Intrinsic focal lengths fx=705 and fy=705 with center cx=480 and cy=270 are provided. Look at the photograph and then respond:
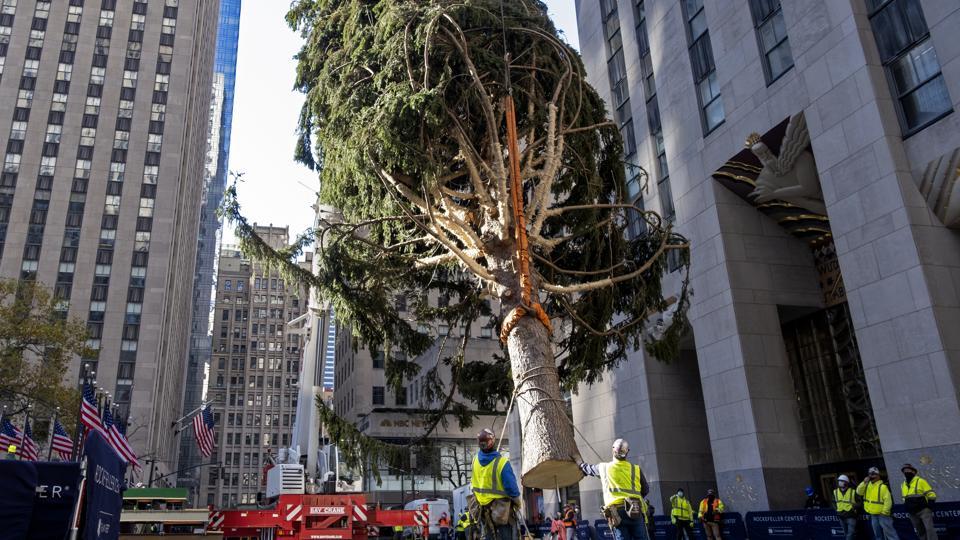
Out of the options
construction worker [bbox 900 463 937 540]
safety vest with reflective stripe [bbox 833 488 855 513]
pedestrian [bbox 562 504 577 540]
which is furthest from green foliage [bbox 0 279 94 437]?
construction worker [bbox 900 463 937 540]

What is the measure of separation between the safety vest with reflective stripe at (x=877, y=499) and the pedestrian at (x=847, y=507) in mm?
466

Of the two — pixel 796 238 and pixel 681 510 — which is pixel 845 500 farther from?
pixel 796 238

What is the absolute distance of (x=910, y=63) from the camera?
18.6 meters

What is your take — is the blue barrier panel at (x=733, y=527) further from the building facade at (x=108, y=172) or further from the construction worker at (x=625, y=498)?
the building facade at (x=108, y=172)

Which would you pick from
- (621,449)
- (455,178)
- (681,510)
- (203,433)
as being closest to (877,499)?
(681,510)

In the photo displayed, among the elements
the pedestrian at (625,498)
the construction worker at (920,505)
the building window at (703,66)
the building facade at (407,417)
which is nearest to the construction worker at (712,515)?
the construction worker at (920,505)

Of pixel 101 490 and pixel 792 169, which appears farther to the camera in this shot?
pixel 792 169

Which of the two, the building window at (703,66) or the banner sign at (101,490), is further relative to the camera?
the building window at (703,66)

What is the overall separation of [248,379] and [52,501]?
13794 cm

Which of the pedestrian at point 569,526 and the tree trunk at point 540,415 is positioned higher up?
the tree trunk at point 540,415

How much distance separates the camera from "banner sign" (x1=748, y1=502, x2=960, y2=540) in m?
13.7

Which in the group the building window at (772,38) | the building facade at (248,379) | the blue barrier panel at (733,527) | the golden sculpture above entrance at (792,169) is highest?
the building facade at (248,379)

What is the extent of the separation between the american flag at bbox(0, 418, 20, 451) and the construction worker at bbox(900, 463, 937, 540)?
27950 mm

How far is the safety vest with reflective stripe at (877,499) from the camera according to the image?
13.7m
